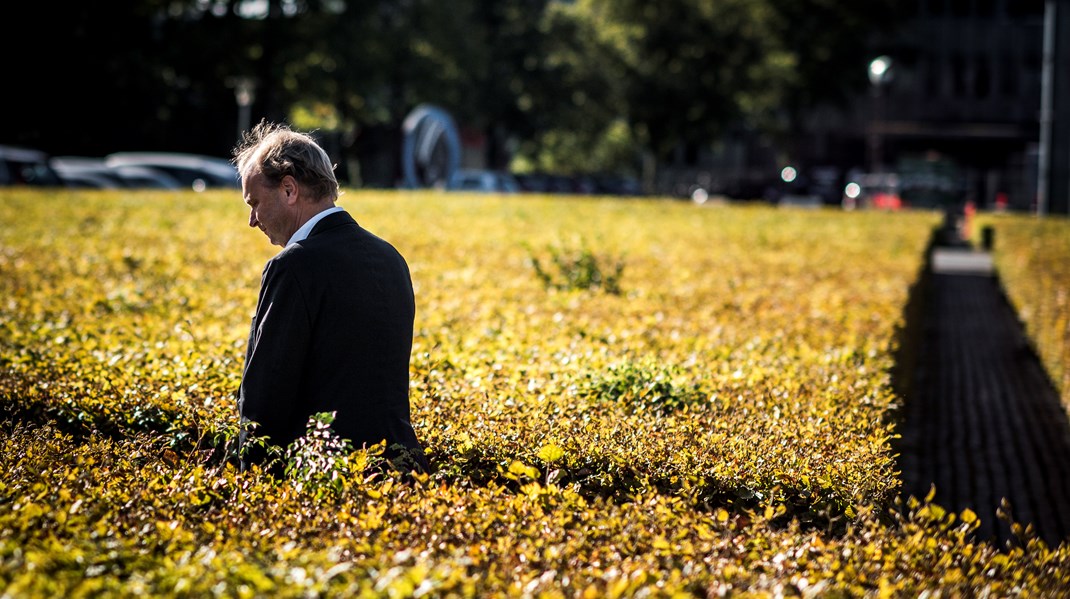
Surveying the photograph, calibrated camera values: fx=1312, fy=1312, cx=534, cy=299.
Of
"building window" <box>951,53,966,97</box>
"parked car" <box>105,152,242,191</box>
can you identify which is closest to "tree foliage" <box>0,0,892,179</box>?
"parked car" <box>105,152,242,191</box>

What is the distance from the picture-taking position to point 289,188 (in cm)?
455

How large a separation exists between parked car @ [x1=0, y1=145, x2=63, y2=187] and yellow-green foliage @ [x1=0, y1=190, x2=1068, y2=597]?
23087 mm

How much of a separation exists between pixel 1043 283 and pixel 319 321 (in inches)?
448

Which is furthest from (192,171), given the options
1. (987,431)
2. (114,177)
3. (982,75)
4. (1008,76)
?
(1008,76)

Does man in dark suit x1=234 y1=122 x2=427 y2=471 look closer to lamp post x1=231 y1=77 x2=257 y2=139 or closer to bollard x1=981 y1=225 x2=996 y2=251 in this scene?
bollard x1=981 y1=225 x2=996 y2=251

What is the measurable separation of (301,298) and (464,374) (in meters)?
2.08

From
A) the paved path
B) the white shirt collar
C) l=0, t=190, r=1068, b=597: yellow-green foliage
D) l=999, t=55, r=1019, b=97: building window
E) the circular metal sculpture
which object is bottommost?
the paved path

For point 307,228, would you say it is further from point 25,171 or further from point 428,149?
point 428,149

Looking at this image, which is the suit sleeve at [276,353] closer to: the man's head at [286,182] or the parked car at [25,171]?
the man's head at [286,182]

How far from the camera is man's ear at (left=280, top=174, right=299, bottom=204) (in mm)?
4537

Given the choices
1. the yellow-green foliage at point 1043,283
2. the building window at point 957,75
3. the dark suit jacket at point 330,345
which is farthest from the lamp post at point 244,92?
the dark suit jacket at point 330,345

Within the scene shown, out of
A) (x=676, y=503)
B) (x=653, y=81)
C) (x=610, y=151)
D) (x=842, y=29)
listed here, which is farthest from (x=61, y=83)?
(x=610, y=151)

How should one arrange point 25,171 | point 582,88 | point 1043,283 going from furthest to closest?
1. point 582,88
2. point 25,171
3. point 1043,283

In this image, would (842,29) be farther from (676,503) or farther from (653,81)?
(676,503)
